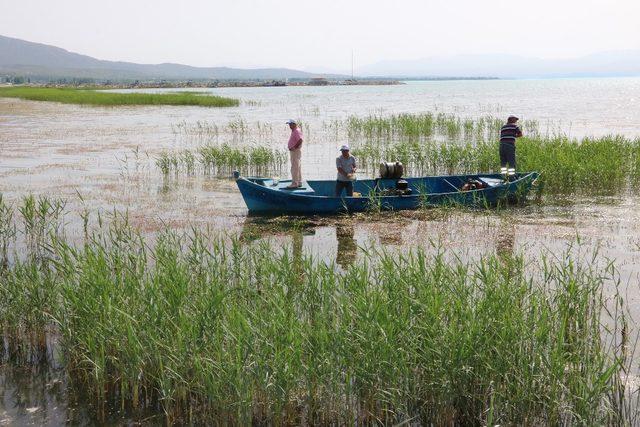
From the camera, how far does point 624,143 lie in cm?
2008

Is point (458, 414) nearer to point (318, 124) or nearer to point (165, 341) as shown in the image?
point (165, 341)

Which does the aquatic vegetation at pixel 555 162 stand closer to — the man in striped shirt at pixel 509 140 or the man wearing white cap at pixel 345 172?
the man in striped shirt at pixel 509 140

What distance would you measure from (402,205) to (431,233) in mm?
1849

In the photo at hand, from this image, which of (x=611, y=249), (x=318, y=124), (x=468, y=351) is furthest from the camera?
(x=318, y=124)

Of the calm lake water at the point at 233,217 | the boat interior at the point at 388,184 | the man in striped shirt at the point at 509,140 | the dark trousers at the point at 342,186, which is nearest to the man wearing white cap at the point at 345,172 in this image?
the dark trousers at the point at 342,186

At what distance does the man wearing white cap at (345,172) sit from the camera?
46.0 feet

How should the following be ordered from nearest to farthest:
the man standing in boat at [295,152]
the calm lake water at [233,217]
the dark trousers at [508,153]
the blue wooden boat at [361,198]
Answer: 1. the calm lake water at [233,217]
2. the blue wooden boat at [361,198]
3. the man standing in boat at [295,152]
4. the dark trousers at [508,153]

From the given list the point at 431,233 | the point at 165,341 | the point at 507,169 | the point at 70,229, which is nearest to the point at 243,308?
the point at 165,341

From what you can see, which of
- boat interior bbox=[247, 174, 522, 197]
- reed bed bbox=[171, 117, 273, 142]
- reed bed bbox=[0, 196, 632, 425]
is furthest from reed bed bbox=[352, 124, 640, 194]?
reed bed bbox=[171, 117, 273, 142]

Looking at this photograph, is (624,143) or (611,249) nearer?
(611,249)

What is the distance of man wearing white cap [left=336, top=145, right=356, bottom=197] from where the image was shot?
14031 millimetres

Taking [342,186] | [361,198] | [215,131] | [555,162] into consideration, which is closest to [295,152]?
[342,186]

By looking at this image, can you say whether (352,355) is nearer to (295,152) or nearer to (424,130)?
(295,152)

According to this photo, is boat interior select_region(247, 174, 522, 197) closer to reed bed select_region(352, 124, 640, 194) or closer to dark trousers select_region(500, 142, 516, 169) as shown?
dark trousers select_region(500, 142, 516, 169)
